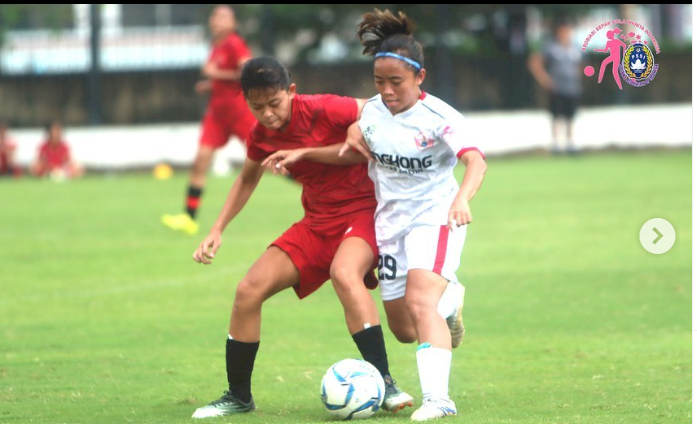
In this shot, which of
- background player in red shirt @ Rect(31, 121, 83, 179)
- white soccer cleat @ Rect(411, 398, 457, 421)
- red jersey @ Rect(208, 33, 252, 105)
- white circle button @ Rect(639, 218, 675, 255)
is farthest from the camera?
background player in red shirt @ Rect(31, 121, 83, 179)

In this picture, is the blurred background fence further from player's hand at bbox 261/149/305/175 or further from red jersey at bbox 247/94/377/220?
player's hand at bbox 261/149/305/175

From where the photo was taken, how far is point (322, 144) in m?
6.43

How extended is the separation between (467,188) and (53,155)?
19101 mm

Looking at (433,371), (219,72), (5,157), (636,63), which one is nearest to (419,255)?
(433,371)

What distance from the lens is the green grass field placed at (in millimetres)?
6297

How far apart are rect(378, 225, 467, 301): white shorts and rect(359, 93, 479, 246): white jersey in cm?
5

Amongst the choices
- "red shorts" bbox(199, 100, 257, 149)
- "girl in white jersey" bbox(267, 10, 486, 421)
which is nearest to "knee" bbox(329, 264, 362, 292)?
"girl in white jersey" bbox(267, 10, 486, 421)

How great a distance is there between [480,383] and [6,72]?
21616 mm

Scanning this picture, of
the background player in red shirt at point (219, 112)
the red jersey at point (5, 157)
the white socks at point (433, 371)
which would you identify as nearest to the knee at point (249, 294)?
the white socks at point (433, 371)

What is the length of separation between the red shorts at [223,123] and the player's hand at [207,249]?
8194 mm

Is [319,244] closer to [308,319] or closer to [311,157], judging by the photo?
[311,157]

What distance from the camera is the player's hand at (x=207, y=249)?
6.25 meters

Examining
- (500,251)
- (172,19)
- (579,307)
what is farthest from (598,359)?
(172,19)

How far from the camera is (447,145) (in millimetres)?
6039
